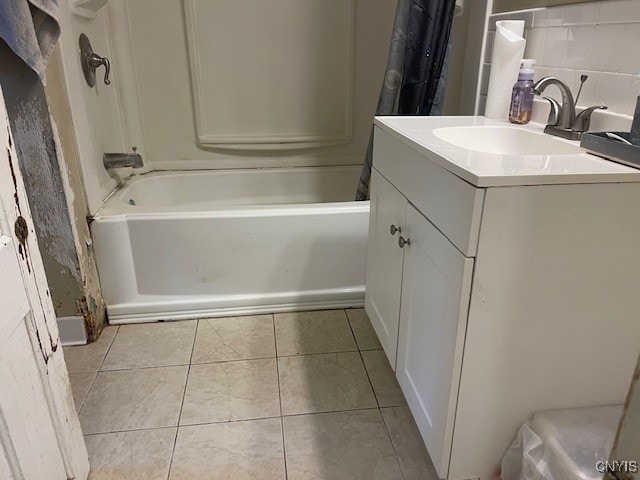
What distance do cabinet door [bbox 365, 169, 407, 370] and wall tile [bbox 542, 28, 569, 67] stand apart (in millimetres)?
601

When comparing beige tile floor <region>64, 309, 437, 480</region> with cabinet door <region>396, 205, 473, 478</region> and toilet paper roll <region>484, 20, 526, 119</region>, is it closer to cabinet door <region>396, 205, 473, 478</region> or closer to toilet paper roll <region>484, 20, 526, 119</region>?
cabinet door <region>396, 205, 473, 478</region>

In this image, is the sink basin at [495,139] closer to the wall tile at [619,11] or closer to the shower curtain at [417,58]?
the wall tile at [619,11]

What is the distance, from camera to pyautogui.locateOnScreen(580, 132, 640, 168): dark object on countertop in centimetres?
88

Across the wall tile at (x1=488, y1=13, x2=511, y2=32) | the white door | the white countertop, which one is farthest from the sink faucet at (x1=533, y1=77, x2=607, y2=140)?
the white door

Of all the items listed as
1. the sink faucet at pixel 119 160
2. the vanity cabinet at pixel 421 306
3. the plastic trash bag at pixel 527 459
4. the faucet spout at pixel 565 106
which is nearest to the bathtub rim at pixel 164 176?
the sink faucet at pixel 119 160

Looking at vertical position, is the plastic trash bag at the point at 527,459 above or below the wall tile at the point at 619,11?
below

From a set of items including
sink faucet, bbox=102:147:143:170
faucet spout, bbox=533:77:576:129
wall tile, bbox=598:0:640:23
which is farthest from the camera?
sink faucet, bbox=102:147:143:170

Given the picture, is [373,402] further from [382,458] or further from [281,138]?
[281,138]

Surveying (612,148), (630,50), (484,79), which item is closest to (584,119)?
(630,50)

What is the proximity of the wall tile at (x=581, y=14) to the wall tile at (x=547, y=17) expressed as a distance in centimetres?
2

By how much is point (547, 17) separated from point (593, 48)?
23 centimetres

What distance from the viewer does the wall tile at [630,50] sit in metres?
1.10

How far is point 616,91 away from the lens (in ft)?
3.85

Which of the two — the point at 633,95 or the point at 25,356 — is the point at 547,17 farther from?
the point at 25,356
